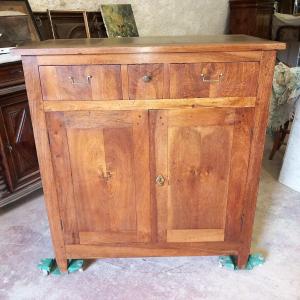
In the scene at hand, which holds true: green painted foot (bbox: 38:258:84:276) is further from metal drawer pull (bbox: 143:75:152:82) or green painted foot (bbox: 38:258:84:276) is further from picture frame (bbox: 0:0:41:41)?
picture frame (bbox: 0:0:41:41)

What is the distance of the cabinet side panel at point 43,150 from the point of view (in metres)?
1.10

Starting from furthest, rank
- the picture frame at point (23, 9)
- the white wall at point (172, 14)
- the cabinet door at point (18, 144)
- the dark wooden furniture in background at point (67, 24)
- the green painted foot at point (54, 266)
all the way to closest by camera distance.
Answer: the white wall at point (172, 14) → the dark wooden furniture in background at point (67, 24) → the picture frame at point (23, 9) → the cabinet door at point (18, 144) → the green painted foot at point (54, 266)

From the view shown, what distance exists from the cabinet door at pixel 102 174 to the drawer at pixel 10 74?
67 centimetres

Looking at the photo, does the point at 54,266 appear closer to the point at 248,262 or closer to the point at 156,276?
the point at 156,276

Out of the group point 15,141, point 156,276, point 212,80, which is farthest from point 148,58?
point 15,141

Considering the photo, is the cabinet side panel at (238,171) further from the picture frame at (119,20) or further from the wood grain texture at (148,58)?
the picture frame at (119,20)

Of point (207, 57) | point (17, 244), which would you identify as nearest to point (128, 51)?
point (207, 57)

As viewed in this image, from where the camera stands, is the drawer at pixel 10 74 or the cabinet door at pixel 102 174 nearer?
the cabinet door at pixel 102 174

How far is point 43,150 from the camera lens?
3.97 feet

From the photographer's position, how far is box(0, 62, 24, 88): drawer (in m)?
1.64

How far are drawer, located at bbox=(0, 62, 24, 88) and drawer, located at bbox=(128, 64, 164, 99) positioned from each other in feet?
2.91

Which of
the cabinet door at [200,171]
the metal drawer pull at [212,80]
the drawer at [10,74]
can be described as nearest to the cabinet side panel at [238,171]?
the cabinet door at [200,171]

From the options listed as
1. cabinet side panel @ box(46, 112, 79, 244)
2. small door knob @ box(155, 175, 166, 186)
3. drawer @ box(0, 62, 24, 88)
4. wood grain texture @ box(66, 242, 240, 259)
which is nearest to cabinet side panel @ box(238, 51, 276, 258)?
wood grain texture @ box(66, 242, 240, 259)

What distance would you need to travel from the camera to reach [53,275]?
1438 millimetres
